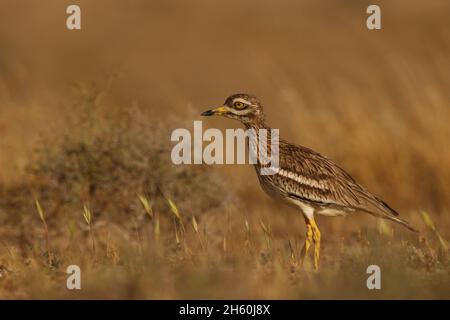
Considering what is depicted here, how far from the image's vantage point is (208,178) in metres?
9.61

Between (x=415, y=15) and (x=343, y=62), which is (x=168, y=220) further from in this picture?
(x=415, y=15)

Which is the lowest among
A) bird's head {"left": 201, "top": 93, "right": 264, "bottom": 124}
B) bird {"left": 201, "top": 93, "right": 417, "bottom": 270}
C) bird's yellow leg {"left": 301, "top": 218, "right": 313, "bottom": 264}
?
bird's yellow leg {"left": 301, "top": 218, "right": 313, "bottom": 264}

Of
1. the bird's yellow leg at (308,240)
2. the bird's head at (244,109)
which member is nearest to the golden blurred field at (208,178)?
the bird's yellow leg at (308,240)

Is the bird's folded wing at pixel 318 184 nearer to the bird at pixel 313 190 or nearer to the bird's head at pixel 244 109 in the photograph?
the bird at pixel 313 190

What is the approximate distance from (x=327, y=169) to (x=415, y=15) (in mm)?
20697

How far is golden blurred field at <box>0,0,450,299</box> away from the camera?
20.2 feet

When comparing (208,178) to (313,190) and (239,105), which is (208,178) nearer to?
(239,105)

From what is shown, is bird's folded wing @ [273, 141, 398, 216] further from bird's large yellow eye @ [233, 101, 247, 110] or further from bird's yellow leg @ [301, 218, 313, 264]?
bird's large yellow eye @ [233, 101, 247, 110]

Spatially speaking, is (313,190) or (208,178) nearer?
(313,190)

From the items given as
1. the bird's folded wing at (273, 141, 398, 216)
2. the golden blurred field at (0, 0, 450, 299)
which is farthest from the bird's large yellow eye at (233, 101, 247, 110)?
the golden blurred field at (0, 0, 450, 299)

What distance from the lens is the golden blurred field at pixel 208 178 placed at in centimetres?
617

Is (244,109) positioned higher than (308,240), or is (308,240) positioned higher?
(244,109)

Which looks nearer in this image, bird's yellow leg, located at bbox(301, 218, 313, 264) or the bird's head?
bird's yellow leg, located at bbox(301, 218, 313, 264)

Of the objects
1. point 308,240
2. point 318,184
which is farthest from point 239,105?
point 308,240
